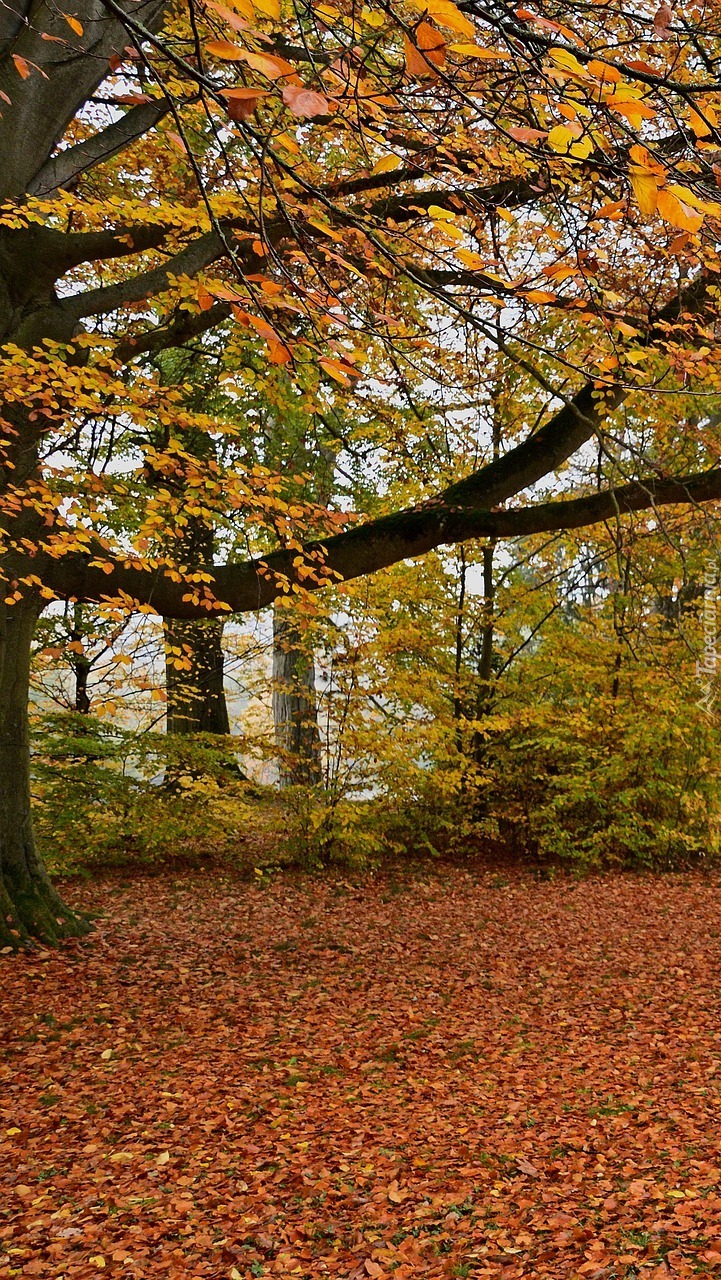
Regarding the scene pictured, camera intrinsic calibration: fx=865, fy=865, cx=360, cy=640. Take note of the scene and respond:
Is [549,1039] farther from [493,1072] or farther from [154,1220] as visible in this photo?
[154,1220]

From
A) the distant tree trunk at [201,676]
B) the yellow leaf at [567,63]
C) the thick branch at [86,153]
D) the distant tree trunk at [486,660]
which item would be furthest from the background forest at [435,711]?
the yellow leaf at [567,63]

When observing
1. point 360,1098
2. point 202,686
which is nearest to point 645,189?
point 360,1098

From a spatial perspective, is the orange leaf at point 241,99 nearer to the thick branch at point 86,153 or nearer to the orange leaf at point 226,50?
the orange leaf at point 226,50

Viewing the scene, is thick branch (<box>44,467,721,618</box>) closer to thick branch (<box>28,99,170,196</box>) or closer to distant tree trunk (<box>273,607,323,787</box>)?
distant tree trunk (<box>273,607,323,787</box>)

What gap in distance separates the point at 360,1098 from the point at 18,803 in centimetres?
306

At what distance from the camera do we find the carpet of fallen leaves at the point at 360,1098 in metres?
2.98

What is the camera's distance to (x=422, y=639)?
29.9ft

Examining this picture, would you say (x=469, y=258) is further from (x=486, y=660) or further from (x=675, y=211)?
(x=486, y=660)

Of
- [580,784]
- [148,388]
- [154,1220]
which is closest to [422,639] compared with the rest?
[580,784]

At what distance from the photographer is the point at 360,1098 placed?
418cm

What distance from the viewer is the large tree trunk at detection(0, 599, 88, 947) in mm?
5742

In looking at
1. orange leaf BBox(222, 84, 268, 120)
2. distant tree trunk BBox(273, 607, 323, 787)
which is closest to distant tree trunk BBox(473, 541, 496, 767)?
distant tree trunk BBox(273, 607, 323, 787)

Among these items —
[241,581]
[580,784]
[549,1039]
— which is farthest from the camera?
[580,784]

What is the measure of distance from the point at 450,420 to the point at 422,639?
7.92 feet
